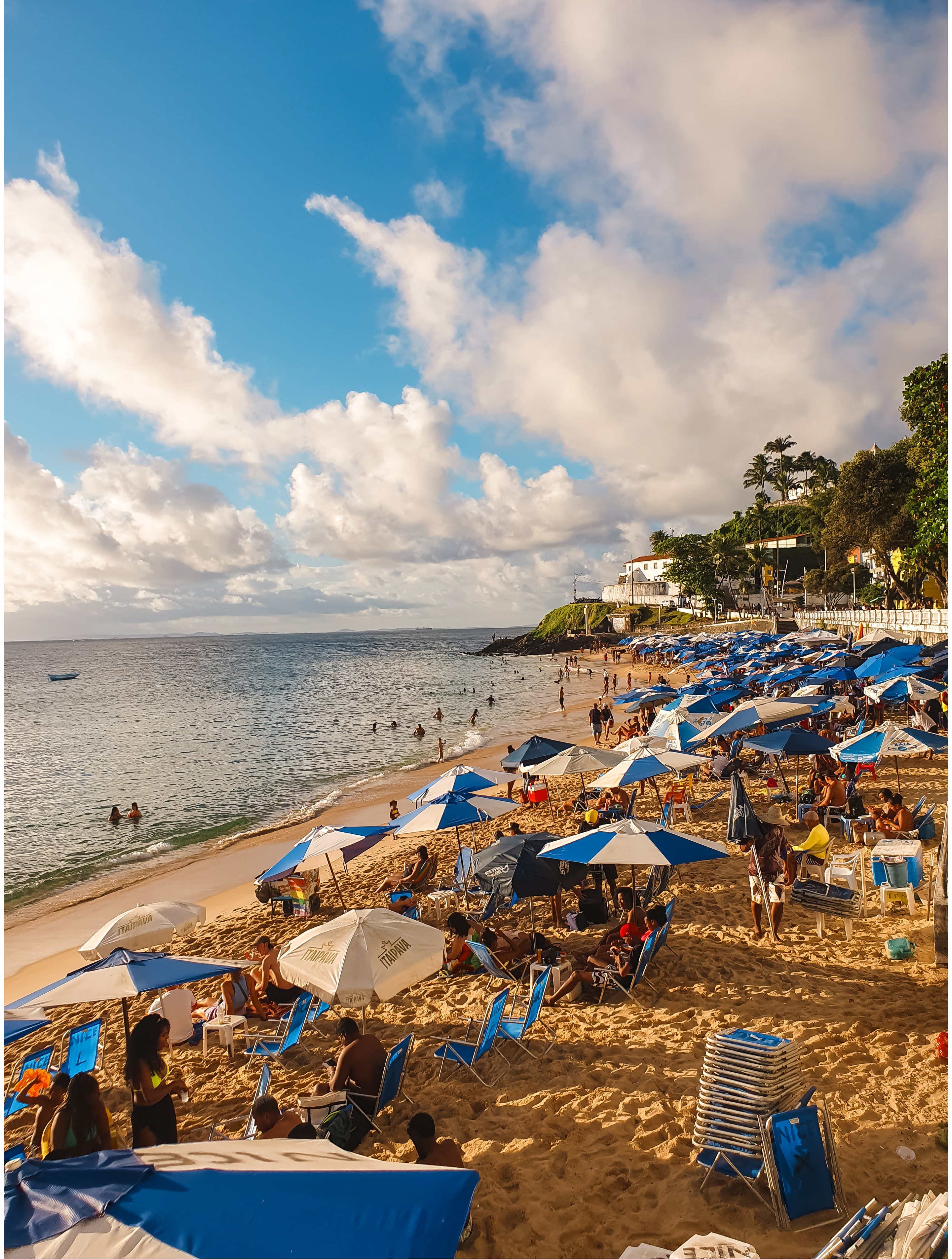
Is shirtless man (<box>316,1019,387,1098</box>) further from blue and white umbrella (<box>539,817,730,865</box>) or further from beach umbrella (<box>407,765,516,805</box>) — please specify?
beach umbrella (<box>407,765,516,805</box>)

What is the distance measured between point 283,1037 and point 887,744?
408 inches

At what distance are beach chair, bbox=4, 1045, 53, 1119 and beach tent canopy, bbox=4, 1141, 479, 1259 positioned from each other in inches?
184

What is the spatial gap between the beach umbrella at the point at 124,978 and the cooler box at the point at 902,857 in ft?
27.0

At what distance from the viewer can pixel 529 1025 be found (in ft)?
22.2

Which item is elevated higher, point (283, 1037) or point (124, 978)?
point (124, 978)

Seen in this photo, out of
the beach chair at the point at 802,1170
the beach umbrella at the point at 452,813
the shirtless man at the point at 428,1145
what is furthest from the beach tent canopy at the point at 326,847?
the beach chair at the point at 802,1170

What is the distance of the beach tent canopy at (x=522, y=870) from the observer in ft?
26.6

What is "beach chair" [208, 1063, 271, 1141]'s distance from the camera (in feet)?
18.9

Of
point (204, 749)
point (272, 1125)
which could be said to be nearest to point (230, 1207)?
point (272, 1125)

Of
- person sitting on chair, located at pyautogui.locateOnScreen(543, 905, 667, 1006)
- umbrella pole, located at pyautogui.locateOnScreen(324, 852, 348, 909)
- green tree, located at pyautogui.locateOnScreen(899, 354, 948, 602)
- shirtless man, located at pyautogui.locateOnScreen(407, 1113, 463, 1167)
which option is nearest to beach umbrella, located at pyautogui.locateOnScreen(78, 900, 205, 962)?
umbrella pole, located at pyautogui.locateOnScreen(324, 852, 348, 909)

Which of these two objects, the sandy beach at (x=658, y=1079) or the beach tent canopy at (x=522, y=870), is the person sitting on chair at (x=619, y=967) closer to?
the sandy beach at (x=658, y=1079)

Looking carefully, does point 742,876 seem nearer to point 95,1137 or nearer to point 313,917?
point 313,917

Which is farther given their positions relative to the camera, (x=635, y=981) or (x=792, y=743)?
(x=792, y=743)

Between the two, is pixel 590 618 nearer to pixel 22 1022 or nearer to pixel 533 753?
pixel 533 753
